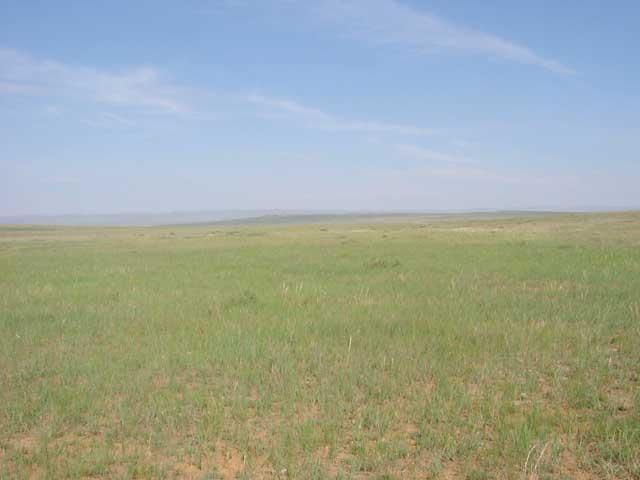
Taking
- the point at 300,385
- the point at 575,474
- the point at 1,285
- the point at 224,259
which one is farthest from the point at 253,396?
the point at 224,259

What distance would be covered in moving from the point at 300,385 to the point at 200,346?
8.15 ft

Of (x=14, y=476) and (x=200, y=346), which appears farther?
(x=200, y=346)

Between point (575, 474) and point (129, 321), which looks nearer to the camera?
point (575, 474)

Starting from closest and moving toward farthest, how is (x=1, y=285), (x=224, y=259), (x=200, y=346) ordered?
(x=200, y=346) < (x=1, y=285) < (x=224, y=259)

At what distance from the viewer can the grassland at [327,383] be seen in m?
4.24

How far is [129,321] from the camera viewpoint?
9.48 metres

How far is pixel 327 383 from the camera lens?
5.93 meters

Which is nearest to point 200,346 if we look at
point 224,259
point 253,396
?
point 253,396

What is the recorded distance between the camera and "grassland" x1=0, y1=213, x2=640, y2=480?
4.24 m

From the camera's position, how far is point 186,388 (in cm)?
589

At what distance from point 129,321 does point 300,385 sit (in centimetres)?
530

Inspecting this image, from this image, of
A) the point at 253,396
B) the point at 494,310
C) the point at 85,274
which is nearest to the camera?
the point at 253,396

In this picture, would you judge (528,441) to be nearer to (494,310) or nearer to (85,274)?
(494,310)

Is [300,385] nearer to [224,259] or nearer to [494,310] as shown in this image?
[494,310]
